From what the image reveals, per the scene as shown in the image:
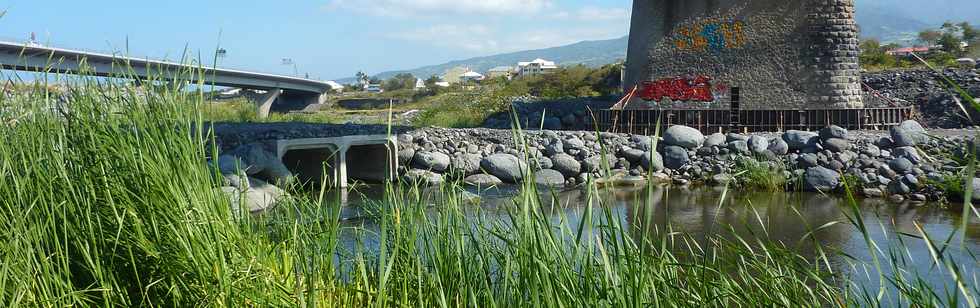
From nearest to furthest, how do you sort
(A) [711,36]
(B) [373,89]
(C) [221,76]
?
(A) [711,36], (C) [221,76], (B) [373,89]

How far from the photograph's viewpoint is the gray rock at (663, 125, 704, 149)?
693 inches

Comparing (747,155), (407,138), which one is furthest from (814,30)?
(407,138)

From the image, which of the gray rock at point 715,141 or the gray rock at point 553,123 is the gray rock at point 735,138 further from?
the gray rock at point 553,123

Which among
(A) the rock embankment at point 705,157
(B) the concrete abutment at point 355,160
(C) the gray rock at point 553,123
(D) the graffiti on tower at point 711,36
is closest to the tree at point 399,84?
(C) the gray rock at point 553,123

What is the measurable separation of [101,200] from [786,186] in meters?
13.0

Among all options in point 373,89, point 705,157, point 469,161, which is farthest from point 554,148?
point 373,89

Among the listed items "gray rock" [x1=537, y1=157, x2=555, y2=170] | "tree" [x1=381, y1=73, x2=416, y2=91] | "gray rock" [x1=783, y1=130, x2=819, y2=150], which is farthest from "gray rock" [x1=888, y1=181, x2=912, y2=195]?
"tree" [x1=381, y1=73, x2=416, y2=91]

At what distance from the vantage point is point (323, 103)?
161 feet

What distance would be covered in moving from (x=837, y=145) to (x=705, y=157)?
250 centimetres

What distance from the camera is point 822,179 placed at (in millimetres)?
14484

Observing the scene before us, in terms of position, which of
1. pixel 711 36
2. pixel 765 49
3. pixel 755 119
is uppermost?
pixel 711 36

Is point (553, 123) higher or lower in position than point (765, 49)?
lower

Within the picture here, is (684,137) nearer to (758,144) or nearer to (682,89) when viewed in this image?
(758,144)

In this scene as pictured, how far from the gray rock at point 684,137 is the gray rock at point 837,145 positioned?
2.62 meters
